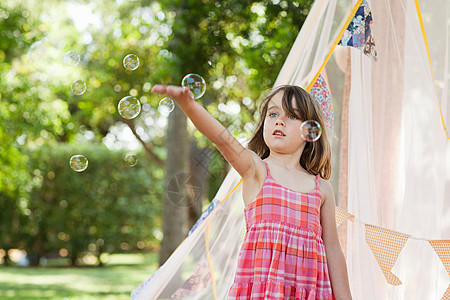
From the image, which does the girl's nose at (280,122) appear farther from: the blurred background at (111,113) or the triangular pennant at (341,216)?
the blurred background at (111,113)

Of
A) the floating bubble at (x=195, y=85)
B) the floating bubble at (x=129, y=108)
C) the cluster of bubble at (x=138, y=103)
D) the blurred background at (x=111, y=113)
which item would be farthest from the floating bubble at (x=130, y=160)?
the blurred background at (x=111, y=113)

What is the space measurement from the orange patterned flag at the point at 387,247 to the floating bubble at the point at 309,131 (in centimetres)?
73

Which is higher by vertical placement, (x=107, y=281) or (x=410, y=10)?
(x=410, y=10)

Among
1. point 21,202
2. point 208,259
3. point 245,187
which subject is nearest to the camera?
point 245,187

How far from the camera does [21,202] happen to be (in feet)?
37.3

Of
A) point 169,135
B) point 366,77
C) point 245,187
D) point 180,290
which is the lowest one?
point 180,290

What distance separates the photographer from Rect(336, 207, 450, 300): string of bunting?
2.69 m

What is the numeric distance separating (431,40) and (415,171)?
64 centimetres

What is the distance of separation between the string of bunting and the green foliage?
983cm

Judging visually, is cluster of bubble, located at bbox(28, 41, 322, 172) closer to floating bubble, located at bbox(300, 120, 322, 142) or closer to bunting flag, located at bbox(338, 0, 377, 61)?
floating bubble, located at bbox(300, 120, 322, 142)

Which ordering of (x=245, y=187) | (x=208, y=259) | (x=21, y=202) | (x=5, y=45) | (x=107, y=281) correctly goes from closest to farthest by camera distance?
(x=245, y=187) < (x=208, y=259) < (x=5, y=45) < (x=107, y=281) < (x=21, y=202)

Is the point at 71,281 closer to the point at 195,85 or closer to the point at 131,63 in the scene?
the point at 131,63

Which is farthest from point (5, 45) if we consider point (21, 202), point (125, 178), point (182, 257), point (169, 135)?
point (182, 257)

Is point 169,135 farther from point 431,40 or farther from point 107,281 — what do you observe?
Answer: point 431,40
